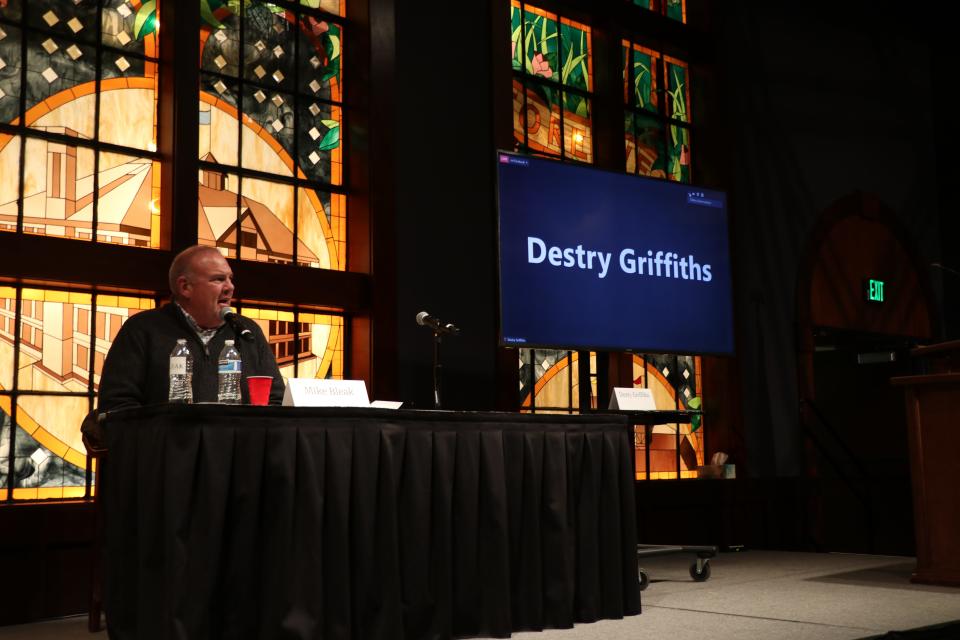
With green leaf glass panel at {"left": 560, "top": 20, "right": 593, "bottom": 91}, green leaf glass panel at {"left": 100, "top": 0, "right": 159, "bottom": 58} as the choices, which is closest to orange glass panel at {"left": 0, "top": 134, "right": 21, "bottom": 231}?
green leaf glass panel at {"left": 100, "top": 0, "right": 159, "bottom": 58}

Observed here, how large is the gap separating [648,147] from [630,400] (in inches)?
100

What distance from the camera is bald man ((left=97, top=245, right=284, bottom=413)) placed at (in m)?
3.33

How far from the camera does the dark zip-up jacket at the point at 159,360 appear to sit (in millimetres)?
3230

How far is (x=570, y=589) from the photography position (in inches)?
133

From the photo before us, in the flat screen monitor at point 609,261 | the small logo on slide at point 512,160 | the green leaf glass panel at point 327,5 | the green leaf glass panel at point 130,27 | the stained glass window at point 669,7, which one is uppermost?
the stained glass window at point 669,7

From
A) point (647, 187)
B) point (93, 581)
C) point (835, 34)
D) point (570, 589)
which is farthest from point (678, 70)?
point (93, 581)

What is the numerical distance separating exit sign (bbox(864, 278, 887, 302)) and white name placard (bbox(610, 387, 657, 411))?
3618mm

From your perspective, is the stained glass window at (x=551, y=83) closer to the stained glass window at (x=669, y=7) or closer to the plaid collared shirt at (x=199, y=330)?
the stained glass window at (x=669, y=7)

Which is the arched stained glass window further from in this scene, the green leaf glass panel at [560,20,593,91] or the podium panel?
the podium panel

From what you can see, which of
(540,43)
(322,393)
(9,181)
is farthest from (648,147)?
(322,393)

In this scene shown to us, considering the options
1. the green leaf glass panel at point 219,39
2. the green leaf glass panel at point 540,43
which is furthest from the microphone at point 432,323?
the green leaf glass panel at point 540,43

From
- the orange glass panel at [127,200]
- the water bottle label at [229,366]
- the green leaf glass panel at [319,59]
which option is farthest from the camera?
the green leaf glass panel at [319,59]

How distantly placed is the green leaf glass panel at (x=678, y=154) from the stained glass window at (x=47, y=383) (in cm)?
387

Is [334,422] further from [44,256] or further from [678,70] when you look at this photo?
[678,70]
